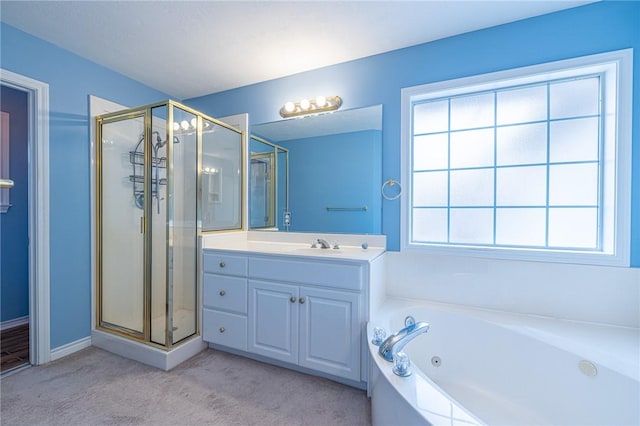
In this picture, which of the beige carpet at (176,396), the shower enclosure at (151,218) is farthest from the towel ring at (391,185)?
the shower enclosure at (151,218)

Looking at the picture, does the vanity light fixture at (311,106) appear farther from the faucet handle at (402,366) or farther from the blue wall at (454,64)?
the faucet handle at (402,366)

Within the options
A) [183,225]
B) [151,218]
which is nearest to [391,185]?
[183,225]

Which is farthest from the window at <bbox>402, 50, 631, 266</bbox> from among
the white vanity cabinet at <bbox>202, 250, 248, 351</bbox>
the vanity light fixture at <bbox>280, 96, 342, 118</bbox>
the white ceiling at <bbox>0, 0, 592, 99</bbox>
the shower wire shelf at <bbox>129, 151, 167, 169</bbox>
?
the shower wire shelf at <bbox>129, 151, 167, 169</bbox>

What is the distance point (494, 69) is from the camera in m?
1.75

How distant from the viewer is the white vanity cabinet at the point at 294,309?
160 cm

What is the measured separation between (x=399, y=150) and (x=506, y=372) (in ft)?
5.00

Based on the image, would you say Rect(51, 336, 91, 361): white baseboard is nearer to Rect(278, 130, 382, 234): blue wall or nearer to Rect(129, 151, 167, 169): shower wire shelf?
Rect(129, 151, 167, 169): shower wire shelf

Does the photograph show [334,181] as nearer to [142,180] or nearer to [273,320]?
[273,320]

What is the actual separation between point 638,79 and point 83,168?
378 centimetres

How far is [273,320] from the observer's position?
1830mm

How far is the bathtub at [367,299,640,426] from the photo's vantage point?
1016 millimetres

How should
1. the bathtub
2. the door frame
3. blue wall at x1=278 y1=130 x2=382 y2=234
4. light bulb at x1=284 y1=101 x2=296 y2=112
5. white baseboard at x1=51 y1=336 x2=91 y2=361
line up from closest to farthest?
the bathtub < the door frame < white baseboard at x1=51 y1=336 x2=91 y2=361 < blue wall at x1=278 y1=130 x2=382 y2=234 < light bulb at x1=284 y1=101 x2=296 y2=112

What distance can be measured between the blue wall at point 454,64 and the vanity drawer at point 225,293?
1179mm

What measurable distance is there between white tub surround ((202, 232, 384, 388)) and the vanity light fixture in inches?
42.5
